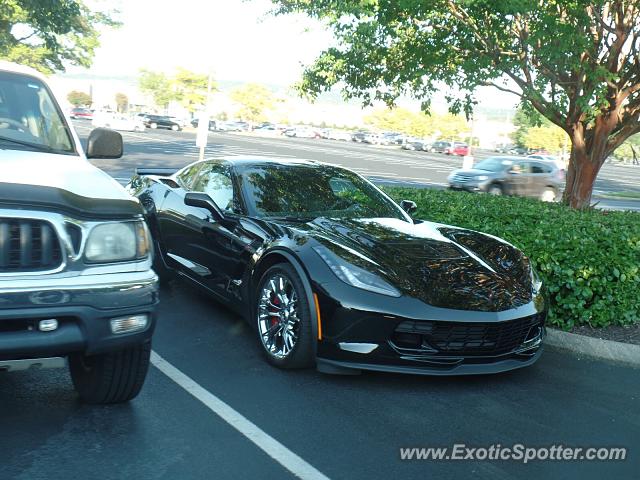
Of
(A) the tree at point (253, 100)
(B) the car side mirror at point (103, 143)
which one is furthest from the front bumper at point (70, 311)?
(A) the tree at point (253, 100)

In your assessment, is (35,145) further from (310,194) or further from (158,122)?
(158,122)

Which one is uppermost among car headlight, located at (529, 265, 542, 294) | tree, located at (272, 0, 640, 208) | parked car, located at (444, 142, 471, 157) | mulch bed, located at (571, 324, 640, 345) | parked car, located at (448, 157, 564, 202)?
tree, located at (272, 0, 640, 208)

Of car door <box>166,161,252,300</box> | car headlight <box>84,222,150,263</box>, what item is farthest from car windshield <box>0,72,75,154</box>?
car door <box>166,161,252,300</box>

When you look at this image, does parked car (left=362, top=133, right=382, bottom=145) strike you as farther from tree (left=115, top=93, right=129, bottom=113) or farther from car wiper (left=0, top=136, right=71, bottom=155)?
car wiper (left=0, top=136, right=71, bottom=155)

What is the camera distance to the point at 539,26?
805 cm

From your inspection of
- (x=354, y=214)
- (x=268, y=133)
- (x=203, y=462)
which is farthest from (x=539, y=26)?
(x=268, y=133)

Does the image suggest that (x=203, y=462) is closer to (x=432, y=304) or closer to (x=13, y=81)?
(x=432, y=304)

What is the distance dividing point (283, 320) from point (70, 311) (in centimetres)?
189

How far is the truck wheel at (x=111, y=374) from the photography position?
3.62 metres

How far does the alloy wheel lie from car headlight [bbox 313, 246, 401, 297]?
0.33 metres

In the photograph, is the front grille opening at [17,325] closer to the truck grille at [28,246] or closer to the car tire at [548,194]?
the truck grille at [28,246]

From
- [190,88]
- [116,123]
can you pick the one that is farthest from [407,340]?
[190,88]

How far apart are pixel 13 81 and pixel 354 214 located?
2690 millimetres

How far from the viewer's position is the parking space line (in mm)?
3287
